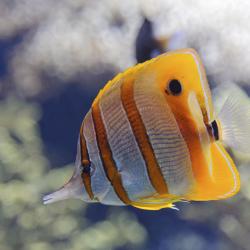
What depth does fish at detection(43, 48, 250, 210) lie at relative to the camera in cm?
65

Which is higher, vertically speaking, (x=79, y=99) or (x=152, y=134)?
(x=152, y=134)

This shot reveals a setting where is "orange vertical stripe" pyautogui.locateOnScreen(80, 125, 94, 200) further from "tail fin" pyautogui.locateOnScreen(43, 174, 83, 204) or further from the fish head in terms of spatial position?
the fish head

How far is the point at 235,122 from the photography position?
0.69 meters

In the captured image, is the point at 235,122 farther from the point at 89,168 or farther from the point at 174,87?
the point at 89,168

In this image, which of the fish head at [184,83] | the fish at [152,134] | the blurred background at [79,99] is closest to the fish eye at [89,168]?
the fish at [152,134]

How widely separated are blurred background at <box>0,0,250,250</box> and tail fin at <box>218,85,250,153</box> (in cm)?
76

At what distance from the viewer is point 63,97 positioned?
151 cm

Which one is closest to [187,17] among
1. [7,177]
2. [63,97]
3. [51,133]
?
[63,97]

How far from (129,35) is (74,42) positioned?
21 centimetres

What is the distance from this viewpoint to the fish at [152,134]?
0.65 meters

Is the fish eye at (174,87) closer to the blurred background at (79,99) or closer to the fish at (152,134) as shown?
the fish at (152,134)

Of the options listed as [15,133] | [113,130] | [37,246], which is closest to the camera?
[113,130]

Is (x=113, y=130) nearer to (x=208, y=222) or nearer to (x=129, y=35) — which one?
(x=129, y=35)

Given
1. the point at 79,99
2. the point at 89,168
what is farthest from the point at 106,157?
the point at 79,99
